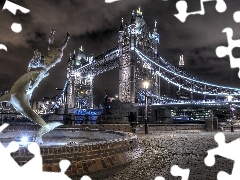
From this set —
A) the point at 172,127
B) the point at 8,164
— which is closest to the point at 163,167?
the point at 8,164

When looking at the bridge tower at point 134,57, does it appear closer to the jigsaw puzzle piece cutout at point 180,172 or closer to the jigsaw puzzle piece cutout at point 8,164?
the jigsaw puzzle piece cutout at point 180,172

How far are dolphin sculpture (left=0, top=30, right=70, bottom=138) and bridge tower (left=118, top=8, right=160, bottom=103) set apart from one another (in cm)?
3665

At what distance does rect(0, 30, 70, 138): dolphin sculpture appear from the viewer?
552 centimetres

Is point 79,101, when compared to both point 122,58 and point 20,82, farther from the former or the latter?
point 20,82

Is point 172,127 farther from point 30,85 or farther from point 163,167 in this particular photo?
point 30,85

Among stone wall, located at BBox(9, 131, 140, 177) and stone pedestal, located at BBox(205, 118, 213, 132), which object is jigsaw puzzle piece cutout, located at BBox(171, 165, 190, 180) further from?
stone pedestal, located at BBox(205, 118, 213, 132)

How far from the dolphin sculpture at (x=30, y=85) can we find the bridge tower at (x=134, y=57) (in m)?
36.6

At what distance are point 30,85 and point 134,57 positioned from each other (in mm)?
41388

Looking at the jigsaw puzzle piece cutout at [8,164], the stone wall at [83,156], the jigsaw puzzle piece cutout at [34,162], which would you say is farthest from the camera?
the stone wall at [83,156]

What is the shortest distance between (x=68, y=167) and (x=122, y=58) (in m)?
44.4

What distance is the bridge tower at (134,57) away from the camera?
44188 mm

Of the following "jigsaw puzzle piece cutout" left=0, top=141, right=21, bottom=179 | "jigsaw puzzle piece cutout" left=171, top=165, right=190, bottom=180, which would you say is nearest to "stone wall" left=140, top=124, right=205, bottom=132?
"jigsaw puzzle piece cutout" left=171, top=165, right=190, bottom=180

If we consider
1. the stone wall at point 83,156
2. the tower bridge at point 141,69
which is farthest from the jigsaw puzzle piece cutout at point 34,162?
the tower bridge at point 141,69

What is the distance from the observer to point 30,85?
5.67 meters
